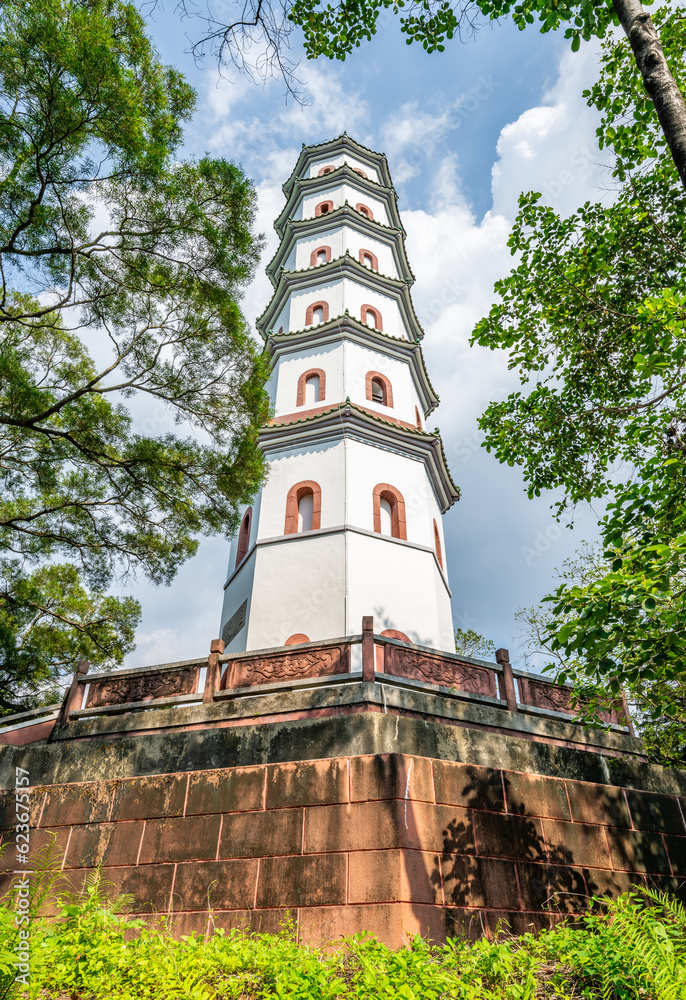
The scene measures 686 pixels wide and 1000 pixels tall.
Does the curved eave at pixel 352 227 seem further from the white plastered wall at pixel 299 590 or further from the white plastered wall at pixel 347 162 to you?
the white plastered wall at pixel 299 590

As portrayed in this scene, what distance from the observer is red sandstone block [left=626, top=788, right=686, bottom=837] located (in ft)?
20.0

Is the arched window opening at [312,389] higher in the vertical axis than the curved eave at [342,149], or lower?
lower

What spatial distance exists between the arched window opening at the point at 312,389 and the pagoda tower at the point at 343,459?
0.03 m

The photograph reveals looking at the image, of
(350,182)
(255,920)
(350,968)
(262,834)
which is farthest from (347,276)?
(350,968)

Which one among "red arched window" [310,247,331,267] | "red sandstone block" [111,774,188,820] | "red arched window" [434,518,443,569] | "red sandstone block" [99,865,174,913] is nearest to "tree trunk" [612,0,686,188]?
"red sandstone block" [111,774,188,820]

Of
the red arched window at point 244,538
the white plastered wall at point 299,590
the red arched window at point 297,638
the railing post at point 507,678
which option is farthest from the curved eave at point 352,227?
the railing post at point 507,678

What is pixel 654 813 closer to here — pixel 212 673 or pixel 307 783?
pixel 307 783

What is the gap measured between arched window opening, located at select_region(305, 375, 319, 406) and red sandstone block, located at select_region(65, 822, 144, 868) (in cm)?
982

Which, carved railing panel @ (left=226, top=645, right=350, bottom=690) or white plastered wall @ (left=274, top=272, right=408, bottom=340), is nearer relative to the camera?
carved railing panel @ (left=226, top=645, right=350, bottom=690)

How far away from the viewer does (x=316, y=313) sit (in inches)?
614

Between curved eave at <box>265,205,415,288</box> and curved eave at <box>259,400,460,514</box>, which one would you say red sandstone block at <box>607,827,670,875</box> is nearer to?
curved eave at <box>259,400,460,514</box>

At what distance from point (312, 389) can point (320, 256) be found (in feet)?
14.8

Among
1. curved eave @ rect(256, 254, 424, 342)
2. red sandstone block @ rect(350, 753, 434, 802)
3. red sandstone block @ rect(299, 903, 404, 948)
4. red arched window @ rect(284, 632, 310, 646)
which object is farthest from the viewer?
curved eave @ rect(256, 254, 424, 342)

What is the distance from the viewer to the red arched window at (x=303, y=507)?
12359 millimetres
